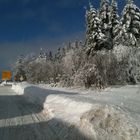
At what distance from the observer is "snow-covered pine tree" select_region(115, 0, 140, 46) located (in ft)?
158

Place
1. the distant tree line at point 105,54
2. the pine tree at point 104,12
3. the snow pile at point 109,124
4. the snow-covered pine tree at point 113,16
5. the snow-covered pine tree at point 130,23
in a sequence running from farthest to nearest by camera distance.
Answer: the pine tree at point 104,12 < the snow-covered pine tree at point 113,16 < the snow-covered pine tree at point 130,23 < the distant tree line at point 105,54 < the snow pile at point 109,124

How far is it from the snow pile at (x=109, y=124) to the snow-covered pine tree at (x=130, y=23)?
39.6 meters

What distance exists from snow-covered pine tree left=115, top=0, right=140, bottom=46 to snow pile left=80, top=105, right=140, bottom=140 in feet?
130

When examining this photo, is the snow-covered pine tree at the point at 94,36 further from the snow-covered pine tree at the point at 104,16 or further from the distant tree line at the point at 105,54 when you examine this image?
the snow-covered pine tree at the point at 104,16

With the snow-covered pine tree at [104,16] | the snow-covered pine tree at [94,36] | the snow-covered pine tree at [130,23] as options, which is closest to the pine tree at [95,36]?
the snow-covered pine tree at [94,36]

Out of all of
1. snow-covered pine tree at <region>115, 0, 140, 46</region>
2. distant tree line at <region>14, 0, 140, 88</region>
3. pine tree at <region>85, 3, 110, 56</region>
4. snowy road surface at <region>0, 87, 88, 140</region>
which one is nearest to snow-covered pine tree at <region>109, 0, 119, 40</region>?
distant tree line at <region>14, 0, 140, 88</region>

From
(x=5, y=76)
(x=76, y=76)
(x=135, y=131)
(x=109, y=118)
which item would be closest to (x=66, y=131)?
(x=109, y=118)

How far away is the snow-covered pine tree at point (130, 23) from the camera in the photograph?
4816 cm

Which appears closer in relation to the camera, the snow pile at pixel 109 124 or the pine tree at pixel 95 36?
the snow pile at pixel 109 124

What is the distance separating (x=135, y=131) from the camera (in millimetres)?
7297

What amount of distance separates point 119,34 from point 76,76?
764 inches

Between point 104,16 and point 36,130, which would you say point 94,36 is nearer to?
point 104,16

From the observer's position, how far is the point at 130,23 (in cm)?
4866

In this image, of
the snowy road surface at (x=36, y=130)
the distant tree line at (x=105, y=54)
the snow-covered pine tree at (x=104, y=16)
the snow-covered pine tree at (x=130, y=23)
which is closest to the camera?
the snowy road surface at (x=36, y=130)
